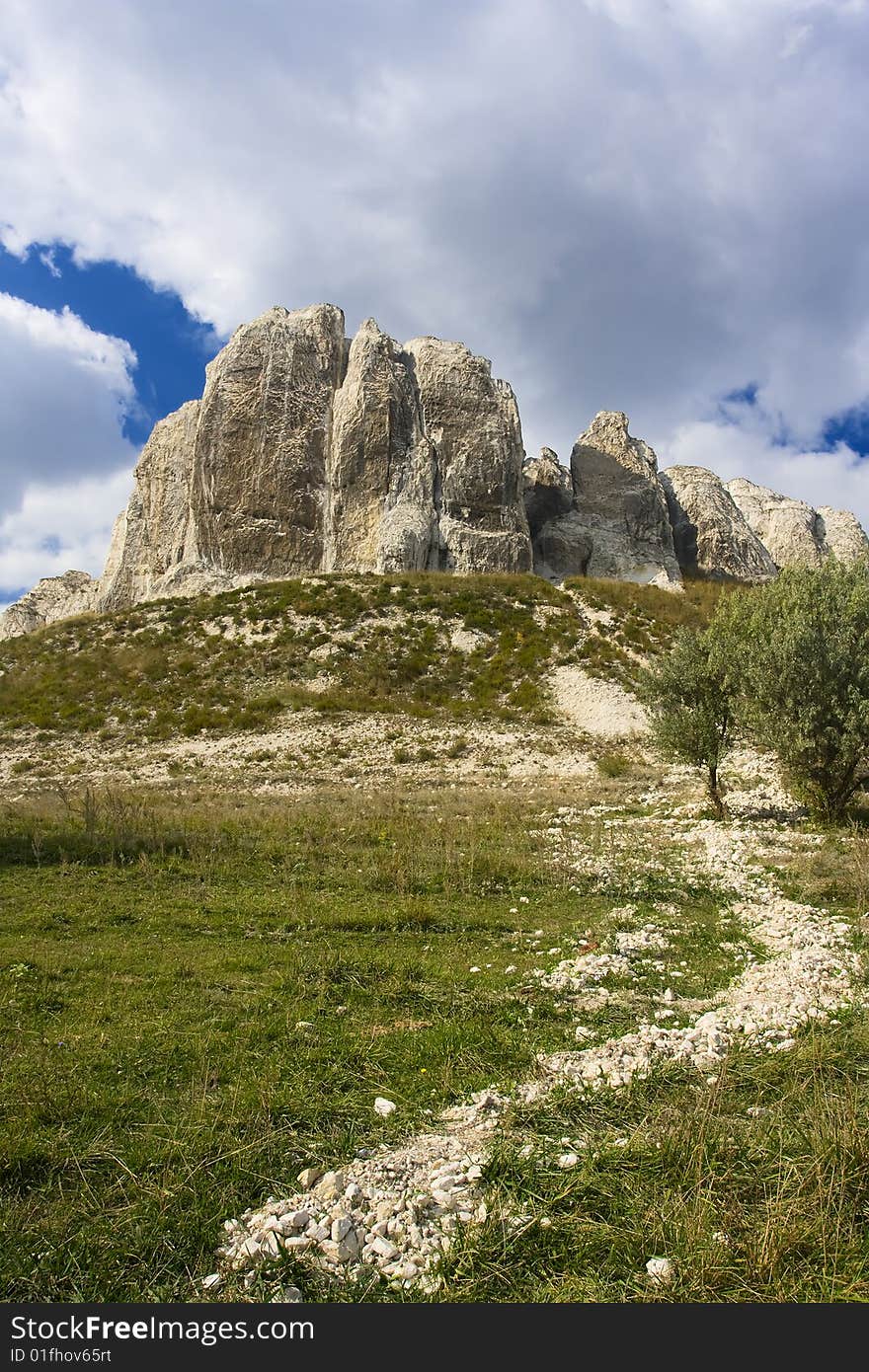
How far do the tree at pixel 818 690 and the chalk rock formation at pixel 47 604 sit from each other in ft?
207

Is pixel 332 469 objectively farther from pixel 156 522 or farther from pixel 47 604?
pixel 47 604

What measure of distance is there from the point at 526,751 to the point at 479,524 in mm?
29944

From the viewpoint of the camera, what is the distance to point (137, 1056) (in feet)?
17.8

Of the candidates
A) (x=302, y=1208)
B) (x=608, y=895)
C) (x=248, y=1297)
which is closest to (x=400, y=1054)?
(x=302, y=1208)

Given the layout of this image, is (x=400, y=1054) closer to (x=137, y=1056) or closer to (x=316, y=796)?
(x=137, y=1056)

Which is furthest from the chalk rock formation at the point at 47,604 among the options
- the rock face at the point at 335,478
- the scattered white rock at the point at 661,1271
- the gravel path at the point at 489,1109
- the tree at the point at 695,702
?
the scattered white rock at the point at 661,1271

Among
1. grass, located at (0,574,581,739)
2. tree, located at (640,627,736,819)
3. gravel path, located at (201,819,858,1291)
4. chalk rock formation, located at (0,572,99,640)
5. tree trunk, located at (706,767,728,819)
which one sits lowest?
gravel path, located at (201,819,858,1291)

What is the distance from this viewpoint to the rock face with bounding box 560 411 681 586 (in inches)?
2447

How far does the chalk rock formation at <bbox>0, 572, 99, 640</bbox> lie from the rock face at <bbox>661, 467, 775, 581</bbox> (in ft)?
182

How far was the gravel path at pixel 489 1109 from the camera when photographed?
350 cm

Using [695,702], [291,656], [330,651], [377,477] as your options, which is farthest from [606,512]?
[695,702]

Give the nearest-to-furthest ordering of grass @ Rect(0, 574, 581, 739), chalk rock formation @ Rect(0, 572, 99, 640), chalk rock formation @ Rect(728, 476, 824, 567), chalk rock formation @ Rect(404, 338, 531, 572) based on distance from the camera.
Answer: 1. grass @ Rect(0, 574, 581, 739)
2. chalk rock formation @ Rect(404, 338, 531, 572)
3. chalk rock formation @ Rect(0, 572, 99, 640)
4. chalk rock formation @ Rect(728, 476, 824, 567)

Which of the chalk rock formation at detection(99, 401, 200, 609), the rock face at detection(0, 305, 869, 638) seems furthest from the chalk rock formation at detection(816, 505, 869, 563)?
the chalk rock formation at detection(99, 401, 200, 609)

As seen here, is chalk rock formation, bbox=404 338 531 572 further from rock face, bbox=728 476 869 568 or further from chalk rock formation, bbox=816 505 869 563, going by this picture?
chalk rock formation, bbox=816 505 869 563
